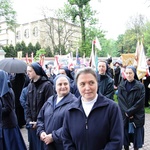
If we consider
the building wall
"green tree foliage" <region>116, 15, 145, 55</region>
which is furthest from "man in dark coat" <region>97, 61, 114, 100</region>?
"green tree foliage" <region>116, 15, 145, 55</region>

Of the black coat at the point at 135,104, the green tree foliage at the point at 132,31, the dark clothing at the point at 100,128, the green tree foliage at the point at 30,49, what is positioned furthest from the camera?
the green tree foliage at the point at 132,31

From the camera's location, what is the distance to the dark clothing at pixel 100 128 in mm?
2299

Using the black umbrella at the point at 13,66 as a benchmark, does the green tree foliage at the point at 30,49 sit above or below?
above

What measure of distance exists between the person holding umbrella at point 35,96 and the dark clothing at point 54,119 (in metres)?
0.68

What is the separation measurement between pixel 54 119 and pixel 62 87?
0.50 meters

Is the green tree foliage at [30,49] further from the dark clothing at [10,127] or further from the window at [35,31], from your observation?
the dark clothing at [10,127]

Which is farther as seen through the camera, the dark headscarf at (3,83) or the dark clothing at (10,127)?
the dark clothing at (10,127)

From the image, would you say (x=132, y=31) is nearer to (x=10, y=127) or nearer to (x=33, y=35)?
(x=33, y=35)

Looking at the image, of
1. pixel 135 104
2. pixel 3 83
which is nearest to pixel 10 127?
pixel 3 83

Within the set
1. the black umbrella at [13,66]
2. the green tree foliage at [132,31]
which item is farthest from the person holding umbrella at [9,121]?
the green tree foliage at [132,31]

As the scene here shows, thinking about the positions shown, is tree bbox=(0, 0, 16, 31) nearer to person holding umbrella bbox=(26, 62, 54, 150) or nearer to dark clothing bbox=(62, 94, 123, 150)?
person holding umbrella bbox=(26, 62, 54, 150)

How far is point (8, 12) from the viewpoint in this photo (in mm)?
Answer: 33906

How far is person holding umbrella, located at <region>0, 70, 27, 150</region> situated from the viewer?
12.6 ft

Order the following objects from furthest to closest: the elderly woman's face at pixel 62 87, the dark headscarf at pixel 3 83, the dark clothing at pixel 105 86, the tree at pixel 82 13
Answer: the tree at pixel 82 13 < the dark clothing at pixel 105 86 < the dark headscarf at pixel 3 83 < the elderly woman's face at pixel 62 87
